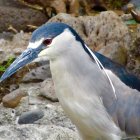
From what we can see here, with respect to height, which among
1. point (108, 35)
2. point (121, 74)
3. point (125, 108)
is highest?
point (121, 74)

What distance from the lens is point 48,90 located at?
565cm

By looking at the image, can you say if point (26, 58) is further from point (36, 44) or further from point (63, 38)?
point (63, 38)

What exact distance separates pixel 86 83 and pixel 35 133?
0.85m

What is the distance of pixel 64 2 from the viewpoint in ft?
25.1

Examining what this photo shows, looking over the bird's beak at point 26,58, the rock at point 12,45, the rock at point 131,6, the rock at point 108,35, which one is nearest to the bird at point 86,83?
the bird's beak at point 26,58

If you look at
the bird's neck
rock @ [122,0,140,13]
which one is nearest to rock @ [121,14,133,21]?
rock @ [122,0,140,13]

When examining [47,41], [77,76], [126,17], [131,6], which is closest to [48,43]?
[47,41]

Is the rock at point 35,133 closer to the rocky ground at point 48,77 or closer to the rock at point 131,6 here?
the rocky ground at point 48,77

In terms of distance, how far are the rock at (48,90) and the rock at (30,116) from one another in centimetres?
19

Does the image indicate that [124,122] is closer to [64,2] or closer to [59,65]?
[59,65]

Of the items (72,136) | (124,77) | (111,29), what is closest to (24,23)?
(111,29)

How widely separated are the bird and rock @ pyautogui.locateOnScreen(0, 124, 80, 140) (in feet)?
1.69

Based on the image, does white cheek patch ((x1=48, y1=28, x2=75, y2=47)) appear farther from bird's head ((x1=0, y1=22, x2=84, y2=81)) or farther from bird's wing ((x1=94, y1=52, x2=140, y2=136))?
bird's wing ((x1=94, y1=52, x2=140, y2=136))

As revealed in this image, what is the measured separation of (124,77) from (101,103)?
0.24 metres
